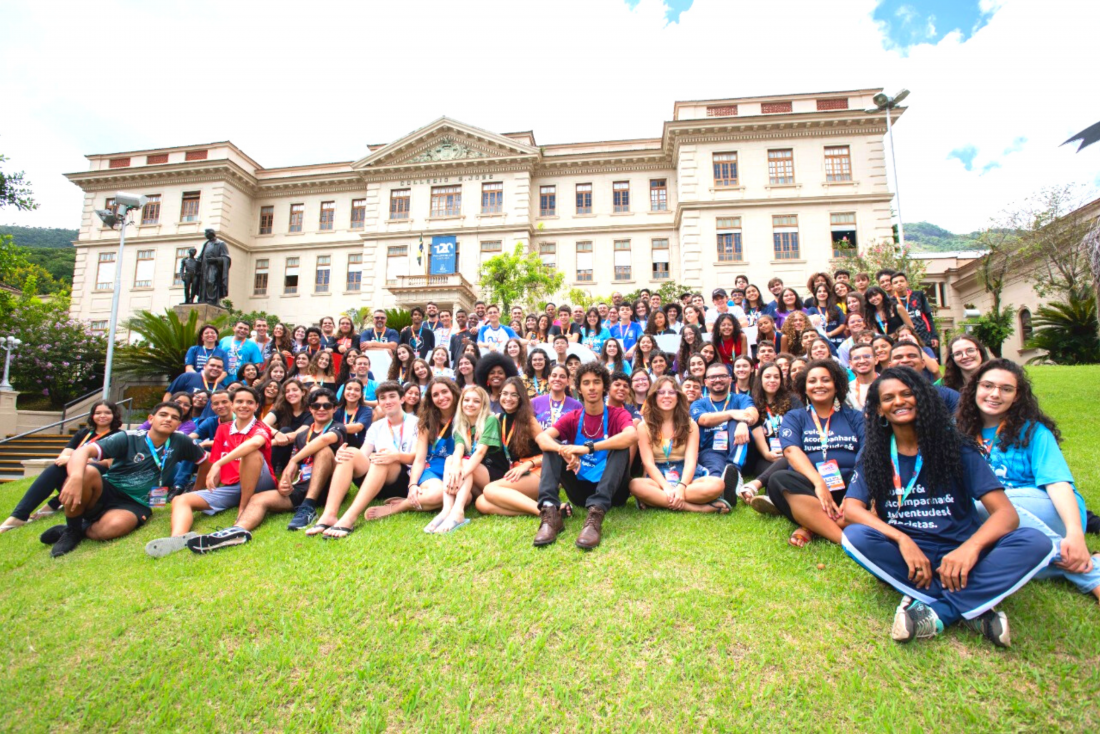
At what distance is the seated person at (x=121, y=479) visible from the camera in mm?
5355

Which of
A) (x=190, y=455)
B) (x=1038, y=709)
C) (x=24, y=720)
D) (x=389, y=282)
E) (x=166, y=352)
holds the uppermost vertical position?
(x=389, y=282)

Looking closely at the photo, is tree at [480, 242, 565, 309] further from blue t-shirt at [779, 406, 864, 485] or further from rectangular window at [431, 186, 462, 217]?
blue t-shirt at [779, 406, 864, 485]

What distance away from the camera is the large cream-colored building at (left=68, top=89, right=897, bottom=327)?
28.1m

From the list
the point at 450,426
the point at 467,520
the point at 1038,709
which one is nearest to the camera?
the point at 1038,709

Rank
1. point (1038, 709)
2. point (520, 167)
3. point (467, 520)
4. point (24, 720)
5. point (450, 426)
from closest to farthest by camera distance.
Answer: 1. point (1038, 709)
2. point (24, 720)
3. point (467, 520)
4. point (450, 426)
5. point (520, 167)

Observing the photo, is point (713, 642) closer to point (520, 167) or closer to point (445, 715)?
point (445, 715)

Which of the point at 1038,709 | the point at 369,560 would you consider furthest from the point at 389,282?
the point at 1038,709

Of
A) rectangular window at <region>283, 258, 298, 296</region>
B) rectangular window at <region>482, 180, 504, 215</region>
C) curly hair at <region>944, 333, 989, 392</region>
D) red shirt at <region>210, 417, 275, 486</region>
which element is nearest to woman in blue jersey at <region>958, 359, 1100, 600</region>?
curly hair at <region>944, 333, 989, 392</region>

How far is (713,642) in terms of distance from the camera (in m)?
3.02

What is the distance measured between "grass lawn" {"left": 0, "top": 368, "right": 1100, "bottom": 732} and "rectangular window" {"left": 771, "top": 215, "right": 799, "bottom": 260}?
26.8m

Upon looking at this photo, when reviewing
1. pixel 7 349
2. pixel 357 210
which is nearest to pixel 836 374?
pixel 7 349

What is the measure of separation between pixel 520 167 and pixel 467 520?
97.8 feet

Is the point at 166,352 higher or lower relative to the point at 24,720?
higher

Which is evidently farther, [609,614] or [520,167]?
[520,167]
